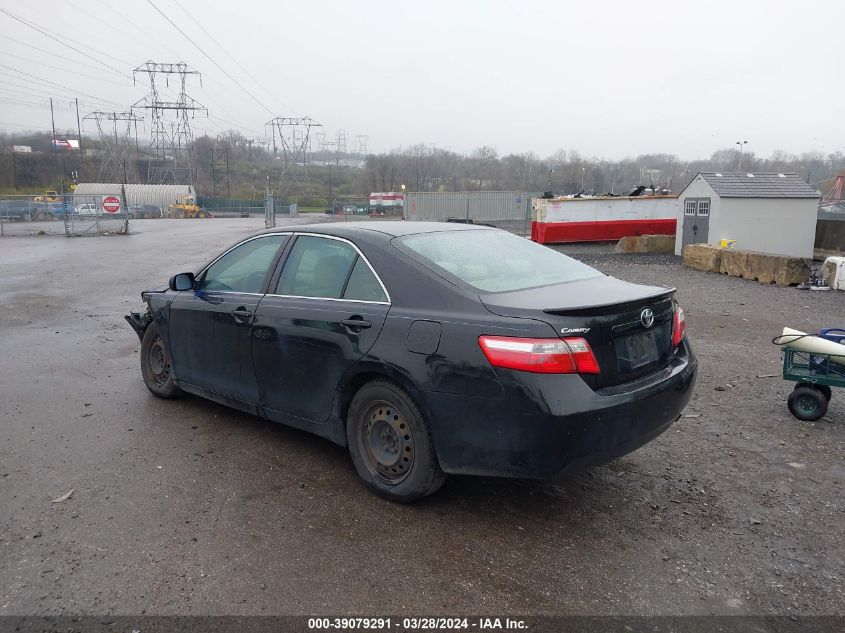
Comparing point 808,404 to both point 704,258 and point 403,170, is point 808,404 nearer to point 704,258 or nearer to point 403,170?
point 704,258

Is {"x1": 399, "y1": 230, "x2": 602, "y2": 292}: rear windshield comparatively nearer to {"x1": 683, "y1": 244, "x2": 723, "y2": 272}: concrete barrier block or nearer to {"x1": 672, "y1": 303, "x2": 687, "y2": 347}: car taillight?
{"x1": 672, "y1": 303, "x2": 687, "y2": 347}: car taillight

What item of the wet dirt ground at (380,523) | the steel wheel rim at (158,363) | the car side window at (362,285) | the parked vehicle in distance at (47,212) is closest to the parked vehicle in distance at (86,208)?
the parked vehicle in distance at (47,212)

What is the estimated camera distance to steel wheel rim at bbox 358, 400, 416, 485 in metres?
3.67

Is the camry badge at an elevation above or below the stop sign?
below

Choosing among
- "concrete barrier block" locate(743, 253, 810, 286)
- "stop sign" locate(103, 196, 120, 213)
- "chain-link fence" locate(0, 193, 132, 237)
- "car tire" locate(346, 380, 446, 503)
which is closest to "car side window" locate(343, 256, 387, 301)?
"car tire" locate(346, 380, 446, 503)

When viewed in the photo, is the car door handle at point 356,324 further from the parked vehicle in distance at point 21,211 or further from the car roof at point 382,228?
the parked vehicle in distance at point 21,211

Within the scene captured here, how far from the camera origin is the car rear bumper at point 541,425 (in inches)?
123

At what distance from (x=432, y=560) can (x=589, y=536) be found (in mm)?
880

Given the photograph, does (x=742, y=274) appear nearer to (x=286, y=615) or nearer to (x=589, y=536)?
(x=589, y=536)

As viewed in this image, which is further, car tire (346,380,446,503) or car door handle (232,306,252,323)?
car door handle (232,306,252,323)

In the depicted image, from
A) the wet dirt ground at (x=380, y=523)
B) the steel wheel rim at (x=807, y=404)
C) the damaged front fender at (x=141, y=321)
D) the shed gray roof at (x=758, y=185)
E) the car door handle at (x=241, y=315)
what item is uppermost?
the shed gray roof at (x=758, y=185)

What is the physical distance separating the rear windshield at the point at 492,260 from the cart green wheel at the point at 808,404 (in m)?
2.22

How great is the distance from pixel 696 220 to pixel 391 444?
20236 millimetres

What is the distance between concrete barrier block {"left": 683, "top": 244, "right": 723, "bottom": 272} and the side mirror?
48.3 ft
